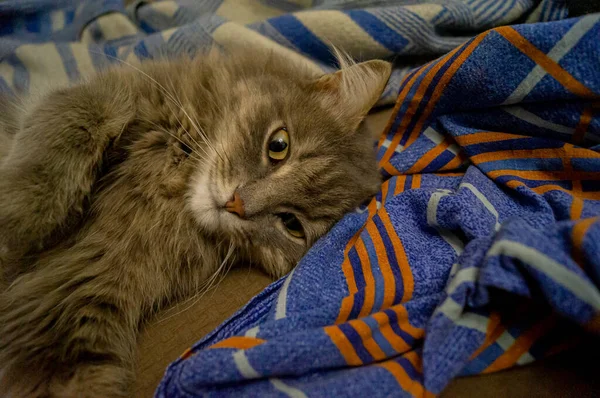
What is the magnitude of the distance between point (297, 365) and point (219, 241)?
20.9 inches

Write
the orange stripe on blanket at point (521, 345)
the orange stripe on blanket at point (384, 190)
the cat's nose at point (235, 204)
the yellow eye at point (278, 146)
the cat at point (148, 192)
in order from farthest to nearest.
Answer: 1. the orange stripe on blanket at point (384, 190)
2. the yellow eye at point (278, 146)
3. the cat's nose at point (235, 204)
4. the cat at point (148, 192)
5. the orange stripe on blanket at point (521, 345)

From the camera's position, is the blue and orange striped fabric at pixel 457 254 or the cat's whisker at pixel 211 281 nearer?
the blue and orange striped fabric at pixel 457 254

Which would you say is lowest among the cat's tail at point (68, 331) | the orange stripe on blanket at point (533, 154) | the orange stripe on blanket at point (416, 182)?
the cat's tail at point (68, 331)

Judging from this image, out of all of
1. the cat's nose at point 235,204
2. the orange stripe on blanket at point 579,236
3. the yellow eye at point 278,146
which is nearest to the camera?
the orange stripe on blanket at point 579,236

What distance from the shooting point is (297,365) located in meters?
0.84

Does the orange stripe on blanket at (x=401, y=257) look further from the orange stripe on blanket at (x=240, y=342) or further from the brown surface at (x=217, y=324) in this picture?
the orange stripe on blanket at (x=240, y=342)

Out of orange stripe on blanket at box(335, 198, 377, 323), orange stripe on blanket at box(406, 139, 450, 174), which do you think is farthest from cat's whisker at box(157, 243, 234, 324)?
orange stripe on blanket at box(406, 139, 450, 174)

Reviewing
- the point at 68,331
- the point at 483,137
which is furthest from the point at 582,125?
the point at 68,331

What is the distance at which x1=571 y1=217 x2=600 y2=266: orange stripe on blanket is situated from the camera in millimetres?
792

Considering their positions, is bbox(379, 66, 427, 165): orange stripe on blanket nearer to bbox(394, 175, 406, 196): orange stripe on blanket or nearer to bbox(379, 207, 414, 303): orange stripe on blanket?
bbox(394, 175, 406, 196): orange stripe on blanket

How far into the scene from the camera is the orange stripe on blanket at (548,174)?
1090mm

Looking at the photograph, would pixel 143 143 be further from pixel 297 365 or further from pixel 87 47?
pixel 87 47

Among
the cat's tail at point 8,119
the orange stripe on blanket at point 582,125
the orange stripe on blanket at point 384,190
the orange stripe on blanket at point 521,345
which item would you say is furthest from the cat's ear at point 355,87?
the cat's tail at point 8,119

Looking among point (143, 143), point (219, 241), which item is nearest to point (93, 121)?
point (143, 143)
